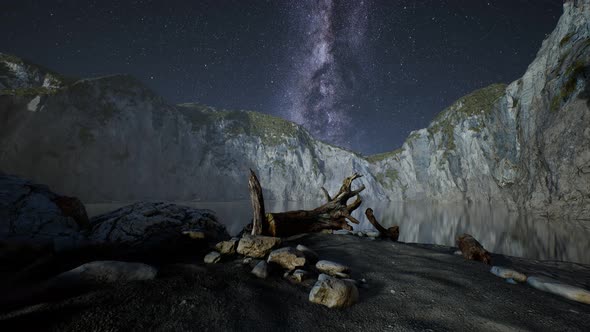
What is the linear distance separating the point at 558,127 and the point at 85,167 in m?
89.2

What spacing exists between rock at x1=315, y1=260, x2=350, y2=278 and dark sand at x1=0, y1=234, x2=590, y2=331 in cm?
27

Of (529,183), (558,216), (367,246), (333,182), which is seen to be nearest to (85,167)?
(367,246)

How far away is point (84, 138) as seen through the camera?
50.9 m

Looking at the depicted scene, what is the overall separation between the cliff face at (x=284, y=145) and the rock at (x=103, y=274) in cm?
4394

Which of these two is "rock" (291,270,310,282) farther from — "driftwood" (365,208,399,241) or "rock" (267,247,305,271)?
"driftwood" (365,208,399,241)

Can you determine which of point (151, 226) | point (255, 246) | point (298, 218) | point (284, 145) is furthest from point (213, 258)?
point (284, 145)

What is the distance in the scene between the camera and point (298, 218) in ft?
23.5

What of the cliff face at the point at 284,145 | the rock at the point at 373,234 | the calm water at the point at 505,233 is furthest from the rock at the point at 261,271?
the cliff face at the point at 284,145

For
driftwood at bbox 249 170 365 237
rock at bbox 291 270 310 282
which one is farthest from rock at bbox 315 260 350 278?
driftwood at bbox 249 170 365 237

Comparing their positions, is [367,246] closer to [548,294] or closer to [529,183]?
[548,294]

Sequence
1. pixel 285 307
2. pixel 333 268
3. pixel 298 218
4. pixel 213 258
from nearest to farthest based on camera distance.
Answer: pixel 285 307 < pixel 333 268 < pixel 213 258 < pixel 298 218

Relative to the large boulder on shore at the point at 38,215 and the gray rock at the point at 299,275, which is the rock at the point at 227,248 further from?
the large boulder on shore at the point at 38,215

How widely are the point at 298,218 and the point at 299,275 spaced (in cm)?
393

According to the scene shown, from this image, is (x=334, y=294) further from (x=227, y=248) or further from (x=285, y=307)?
(x=227, y=248)
